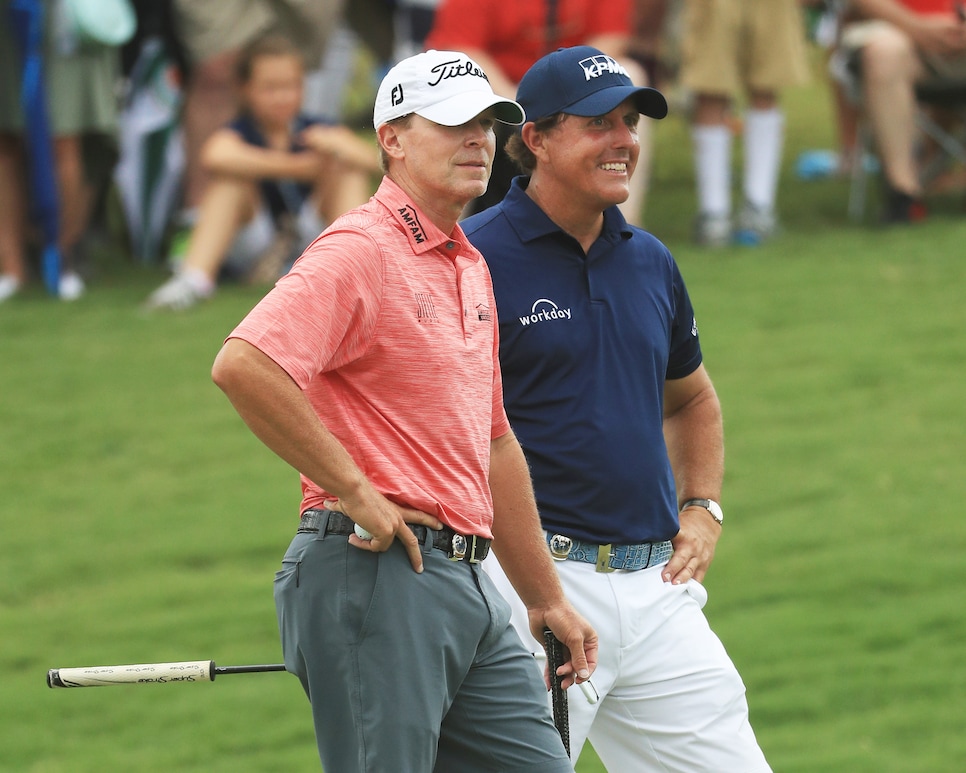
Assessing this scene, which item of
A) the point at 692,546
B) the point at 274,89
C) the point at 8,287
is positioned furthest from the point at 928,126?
the point at 692,546

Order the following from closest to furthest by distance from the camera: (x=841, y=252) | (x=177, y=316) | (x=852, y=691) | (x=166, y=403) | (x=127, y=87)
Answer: (x=852, y=691) → (x=166, y=403) → (x=177, y=316) → (x=841, y=252) → (x=127, y=87)

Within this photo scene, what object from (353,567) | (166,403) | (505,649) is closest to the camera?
(353,567)

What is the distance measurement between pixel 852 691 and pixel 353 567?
3138mm

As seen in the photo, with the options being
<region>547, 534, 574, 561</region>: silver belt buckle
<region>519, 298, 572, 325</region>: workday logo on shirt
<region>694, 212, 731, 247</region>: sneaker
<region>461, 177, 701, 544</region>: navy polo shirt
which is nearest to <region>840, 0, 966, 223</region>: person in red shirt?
<region>694, 212, 731, 247</region>: sneaker

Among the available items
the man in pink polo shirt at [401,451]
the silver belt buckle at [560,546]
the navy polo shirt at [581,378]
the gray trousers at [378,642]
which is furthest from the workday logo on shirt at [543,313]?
the gray trousers at [378,642]

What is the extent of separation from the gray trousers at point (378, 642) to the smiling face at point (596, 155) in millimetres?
1120

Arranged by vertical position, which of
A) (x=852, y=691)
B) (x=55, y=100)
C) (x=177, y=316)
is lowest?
(x=852, y=691)

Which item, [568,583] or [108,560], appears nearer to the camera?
[568,583]

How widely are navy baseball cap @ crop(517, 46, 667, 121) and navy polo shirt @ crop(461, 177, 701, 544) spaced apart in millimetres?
282

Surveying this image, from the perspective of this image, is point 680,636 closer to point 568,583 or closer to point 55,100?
point 568,583

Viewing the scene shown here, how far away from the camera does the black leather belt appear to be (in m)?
3.29

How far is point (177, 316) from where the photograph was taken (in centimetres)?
955

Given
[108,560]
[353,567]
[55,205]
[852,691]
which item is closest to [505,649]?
[353,567]

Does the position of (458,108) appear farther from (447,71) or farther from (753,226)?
(753,226)
